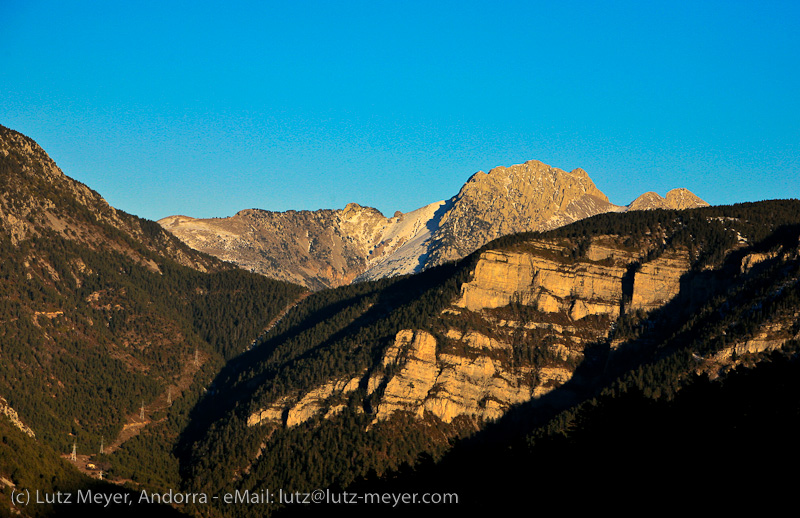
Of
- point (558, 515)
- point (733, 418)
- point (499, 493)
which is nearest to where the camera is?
point (558, 515)

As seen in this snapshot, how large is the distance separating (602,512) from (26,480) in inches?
5034

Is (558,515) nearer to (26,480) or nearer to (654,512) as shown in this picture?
(654,512)

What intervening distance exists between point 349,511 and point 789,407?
8002cm

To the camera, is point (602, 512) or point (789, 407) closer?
point (602, 512)

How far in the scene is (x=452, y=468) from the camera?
166625 millimetres

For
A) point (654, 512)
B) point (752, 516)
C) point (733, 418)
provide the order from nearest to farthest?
point (752, 516)
point (654, 512)
point (733, 418)

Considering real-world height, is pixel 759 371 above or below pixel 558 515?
above

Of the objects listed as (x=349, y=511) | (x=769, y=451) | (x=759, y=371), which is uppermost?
(x=759, y=371)

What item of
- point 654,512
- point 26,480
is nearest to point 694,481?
point 654,512

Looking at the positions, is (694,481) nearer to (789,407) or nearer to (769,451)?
(769,451)

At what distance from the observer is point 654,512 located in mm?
114562

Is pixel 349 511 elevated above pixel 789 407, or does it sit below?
below

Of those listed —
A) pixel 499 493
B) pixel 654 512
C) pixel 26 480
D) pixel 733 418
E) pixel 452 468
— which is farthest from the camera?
pixel 26 480

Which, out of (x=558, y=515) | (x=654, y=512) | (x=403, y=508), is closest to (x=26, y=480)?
(x=403, y=508)
